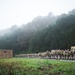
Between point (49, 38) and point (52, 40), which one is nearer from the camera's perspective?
point (52, 40)

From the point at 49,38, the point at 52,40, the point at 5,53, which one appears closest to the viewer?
the point at 5,53

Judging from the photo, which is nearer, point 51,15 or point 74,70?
point 74,70

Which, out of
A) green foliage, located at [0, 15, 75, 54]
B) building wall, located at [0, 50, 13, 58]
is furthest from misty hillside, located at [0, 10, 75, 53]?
building wall, located at [0, 50, 13, 58]

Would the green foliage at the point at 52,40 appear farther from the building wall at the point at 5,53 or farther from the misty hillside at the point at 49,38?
the building wall at the point at 5,53

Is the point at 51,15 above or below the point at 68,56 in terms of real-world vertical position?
above

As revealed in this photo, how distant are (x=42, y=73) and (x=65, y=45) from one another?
24422 mm

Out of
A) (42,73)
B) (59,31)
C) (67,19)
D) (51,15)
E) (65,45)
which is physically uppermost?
(51,15)

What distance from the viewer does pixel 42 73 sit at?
10.9m

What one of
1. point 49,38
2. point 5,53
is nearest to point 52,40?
point 49,38

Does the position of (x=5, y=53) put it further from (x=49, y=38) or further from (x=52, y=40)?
(x=49, y=38)

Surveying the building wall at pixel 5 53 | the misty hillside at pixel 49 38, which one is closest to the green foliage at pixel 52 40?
the misty hillside at pixel 49 38

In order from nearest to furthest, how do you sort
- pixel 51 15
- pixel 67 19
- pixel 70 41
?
pixel 70 41, pixel 67 19, pixel 51 15

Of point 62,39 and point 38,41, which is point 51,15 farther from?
point 62,39

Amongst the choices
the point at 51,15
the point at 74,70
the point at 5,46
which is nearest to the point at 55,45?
the point at 5,46
